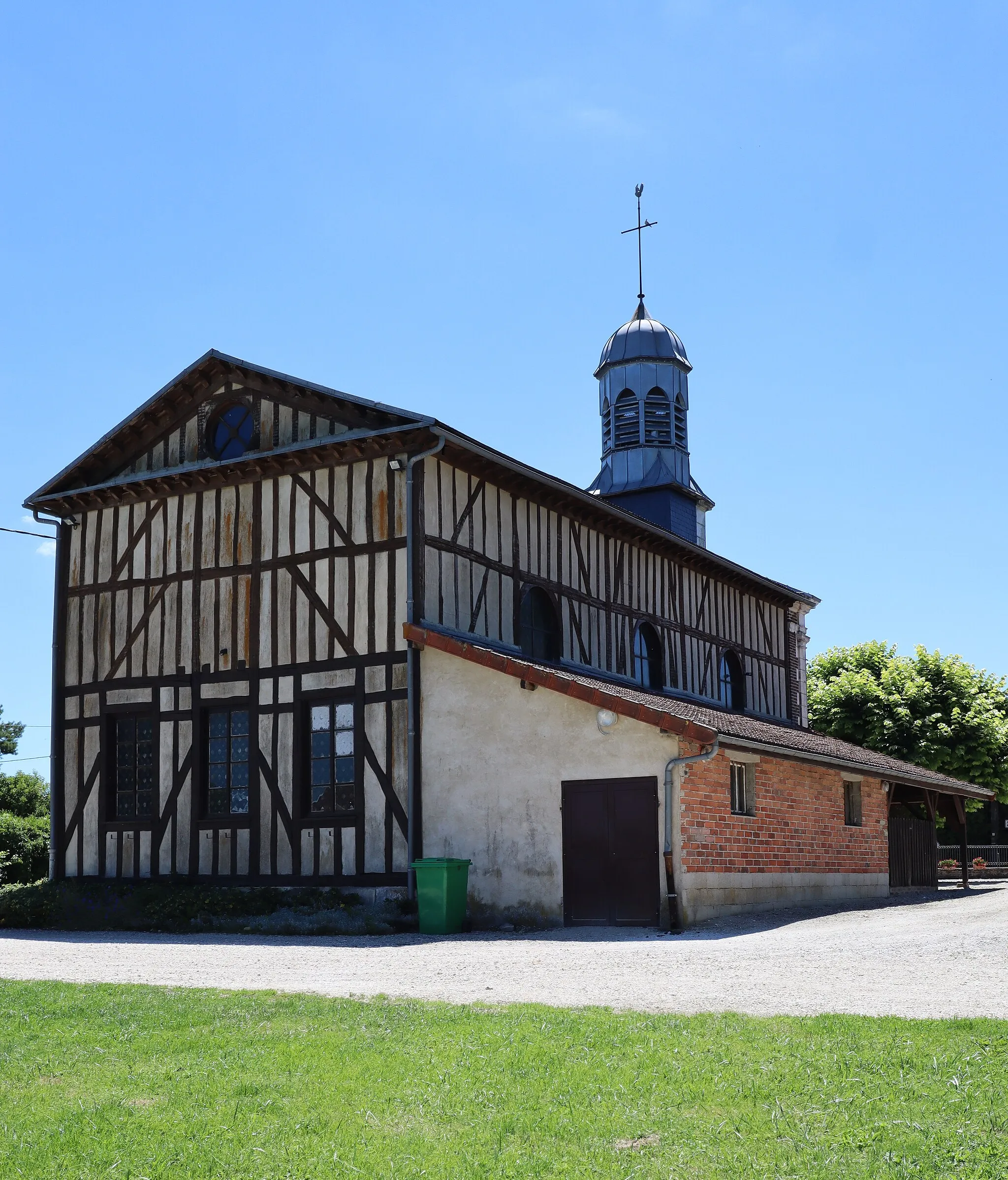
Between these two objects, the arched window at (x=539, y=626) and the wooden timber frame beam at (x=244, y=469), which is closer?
the wooden timber frame beam at (x=244, y=469)

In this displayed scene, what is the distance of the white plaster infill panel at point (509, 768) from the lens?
1525cm

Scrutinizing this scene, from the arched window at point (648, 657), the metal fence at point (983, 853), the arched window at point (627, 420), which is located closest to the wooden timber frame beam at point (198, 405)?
the arched window at point (648, 657)

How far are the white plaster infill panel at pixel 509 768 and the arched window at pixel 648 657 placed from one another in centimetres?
642

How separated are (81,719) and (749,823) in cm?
1014

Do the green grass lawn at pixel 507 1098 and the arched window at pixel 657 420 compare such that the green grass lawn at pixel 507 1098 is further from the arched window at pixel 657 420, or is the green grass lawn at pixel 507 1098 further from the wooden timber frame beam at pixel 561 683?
the arched window at pixel 657 420

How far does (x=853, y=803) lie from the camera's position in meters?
20.6

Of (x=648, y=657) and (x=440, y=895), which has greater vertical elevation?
(x=648, y=657)

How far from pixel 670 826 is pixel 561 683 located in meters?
2.06

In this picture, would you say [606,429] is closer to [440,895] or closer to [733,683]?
[733,683]

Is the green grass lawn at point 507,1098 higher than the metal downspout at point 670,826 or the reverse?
the reverse

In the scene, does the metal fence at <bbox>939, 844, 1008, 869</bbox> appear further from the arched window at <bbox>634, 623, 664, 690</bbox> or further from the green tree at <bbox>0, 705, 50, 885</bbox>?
the green tree at <bbox>0, 705, 50, 885</bbox>

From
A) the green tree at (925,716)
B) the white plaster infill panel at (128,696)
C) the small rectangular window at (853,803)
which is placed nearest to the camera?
the white plaster infill panel at (128,696)

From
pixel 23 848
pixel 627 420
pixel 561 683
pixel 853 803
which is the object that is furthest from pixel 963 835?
pixel 23 848

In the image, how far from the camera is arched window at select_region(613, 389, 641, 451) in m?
28.6
